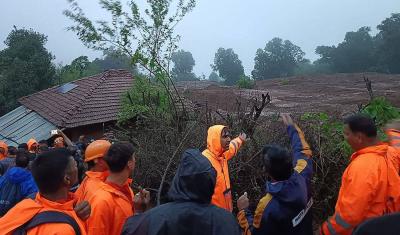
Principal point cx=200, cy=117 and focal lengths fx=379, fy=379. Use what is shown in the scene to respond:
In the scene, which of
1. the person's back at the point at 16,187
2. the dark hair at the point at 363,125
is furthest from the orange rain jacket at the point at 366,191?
the person's back at the point at 16,187

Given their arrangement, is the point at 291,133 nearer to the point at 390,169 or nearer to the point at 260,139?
the point at 390,169

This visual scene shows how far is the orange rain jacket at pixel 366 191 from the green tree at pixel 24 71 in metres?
23.1

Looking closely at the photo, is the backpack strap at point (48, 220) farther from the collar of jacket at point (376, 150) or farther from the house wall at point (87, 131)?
the house wall at point (87, 131)

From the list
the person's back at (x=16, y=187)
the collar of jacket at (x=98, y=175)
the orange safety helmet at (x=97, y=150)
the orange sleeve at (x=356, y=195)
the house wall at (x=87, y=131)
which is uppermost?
the orange safety helmet at (x=97, y=150)

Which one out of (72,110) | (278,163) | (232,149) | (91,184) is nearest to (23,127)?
(72,110)

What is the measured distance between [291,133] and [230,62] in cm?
5887

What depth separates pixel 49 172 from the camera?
2.29 metres

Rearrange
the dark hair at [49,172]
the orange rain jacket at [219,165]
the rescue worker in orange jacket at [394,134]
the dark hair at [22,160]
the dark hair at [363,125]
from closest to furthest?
the dark hair at [49,172]
the dark hair at [363,125]
the rescue worker in orange jacket at [394,134]
the orange rain jacket at [219,165]
the dark hair at [22,160]

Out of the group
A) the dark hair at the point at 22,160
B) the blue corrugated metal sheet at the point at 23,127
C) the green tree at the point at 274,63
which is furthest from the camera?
the green tree at the point at 274,63

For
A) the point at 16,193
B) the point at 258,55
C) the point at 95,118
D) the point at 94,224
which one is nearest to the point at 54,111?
the point at 95,118

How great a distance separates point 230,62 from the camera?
2432 inches

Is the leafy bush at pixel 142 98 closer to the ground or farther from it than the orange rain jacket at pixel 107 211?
farther from it

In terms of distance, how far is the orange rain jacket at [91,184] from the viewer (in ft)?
9.44

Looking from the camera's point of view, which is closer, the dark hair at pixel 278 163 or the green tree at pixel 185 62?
the dark hair at pixel 278 163
